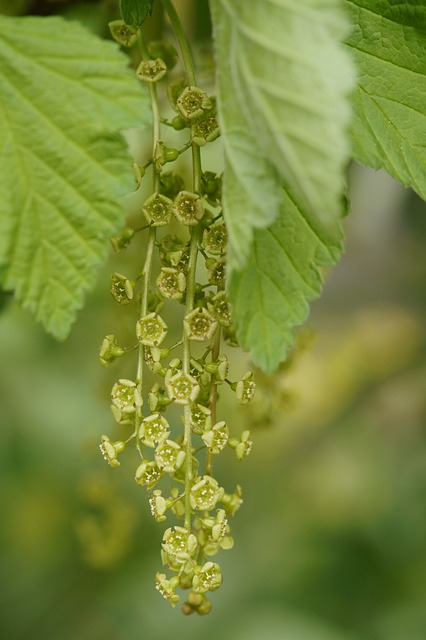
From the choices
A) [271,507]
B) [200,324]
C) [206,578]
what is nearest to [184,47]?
[200,324]

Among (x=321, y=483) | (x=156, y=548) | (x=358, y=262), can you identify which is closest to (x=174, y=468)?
(x=156, y=548)

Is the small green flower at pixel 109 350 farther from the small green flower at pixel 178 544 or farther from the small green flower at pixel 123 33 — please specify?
the small green flower at pixel 123 33

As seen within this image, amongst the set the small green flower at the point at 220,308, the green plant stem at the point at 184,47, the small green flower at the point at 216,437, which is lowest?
the small green flower at the point at 216,437

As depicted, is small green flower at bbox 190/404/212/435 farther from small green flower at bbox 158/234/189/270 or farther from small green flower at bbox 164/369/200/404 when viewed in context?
small green flower at bbox 158/234/189/270

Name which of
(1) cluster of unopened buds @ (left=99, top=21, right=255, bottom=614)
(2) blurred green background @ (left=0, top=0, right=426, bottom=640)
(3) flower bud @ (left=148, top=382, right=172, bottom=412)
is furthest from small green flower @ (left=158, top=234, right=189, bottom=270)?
(2) blurred green background @ (left=0, top=0, right=426, bottom=640)

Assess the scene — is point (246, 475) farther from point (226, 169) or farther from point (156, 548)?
point (226, 169)

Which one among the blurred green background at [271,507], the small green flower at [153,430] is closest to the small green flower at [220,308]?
the small green flower at [153,430]
